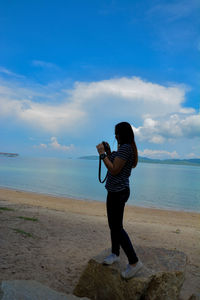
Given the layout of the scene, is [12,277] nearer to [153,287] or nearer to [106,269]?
[106,269]

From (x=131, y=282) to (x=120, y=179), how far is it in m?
1.50

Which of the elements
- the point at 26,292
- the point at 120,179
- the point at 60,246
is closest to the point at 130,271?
the point at 120,179

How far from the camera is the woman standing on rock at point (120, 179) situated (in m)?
3.44

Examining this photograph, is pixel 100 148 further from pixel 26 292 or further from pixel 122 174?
pixel 26 292

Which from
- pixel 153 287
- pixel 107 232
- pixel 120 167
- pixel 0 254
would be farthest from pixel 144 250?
pixel 107 232

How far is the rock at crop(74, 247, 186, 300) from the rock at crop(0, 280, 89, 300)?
3.51 feet

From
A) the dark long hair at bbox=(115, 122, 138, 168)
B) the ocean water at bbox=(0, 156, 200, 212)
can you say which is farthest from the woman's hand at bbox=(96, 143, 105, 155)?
the ocean water at bbox=(0, 156, 200, 212)

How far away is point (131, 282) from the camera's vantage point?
3.63m

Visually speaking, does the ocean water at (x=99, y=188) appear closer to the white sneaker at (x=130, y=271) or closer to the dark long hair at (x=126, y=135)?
the white sneaker at (x=130, y=271)

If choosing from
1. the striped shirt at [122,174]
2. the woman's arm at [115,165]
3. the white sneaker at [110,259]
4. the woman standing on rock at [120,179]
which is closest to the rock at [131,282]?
the white sneaker at [110,259]

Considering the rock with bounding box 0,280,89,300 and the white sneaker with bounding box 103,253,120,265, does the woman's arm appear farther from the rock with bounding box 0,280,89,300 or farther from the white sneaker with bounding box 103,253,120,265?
the rock with bounding box 0,280,89,300

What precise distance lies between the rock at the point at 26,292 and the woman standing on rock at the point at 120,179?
3.52ft

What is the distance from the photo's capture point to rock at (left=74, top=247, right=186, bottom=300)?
3.65 meters

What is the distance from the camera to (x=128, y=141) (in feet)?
11.7
